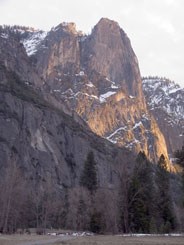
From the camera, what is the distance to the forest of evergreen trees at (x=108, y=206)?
71750 millimetres

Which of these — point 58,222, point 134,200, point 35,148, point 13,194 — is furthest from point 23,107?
point 134,200

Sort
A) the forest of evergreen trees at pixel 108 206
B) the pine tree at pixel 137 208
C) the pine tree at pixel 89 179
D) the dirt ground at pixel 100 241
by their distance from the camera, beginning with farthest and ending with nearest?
1. the pine tree at pixel 89 179
2. the forest of evergreen trees at pixel 108 206
3. the pine tree at pixel 137 208
4. the dirt ground at pixel 100 241

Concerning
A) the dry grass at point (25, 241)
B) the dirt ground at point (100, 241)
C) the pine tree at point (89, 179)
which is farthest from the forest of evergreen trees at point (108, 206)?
the dry grass at point (25, 241)

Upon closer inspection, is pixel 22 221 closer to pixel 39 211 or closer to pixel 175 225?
pixel 39 211

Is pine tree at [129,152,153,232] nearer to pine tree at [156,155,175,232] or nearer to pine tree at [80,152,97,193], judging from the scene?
pine tree at [156,155,175,232]

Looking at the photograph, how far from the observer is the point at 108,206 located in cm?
8550

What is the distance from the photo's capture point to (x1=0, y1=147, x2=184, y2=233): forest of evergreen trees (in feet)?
235

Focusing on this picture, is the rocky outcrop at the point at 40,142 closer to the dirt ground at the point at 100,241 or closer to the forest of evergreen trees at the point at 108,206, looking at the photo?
the forest of evergreen trees at the point at 108,206

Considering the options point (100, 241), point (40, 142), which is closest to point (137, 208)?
point (100, 241)

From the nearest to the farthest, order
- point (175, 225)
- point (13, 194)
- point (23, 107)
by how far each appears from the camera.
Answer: point (13, 194) < point (175, 225) < point (23, 107)

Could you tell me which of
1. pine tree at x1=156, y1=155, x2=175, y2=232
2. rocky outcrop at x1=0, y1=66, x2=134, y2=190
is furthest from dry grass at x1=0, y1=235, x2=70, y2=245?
rocky outcrop at x1=0, y1=66, x2=134, y2=190

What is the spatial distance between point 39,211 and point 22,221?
A: 293 inches

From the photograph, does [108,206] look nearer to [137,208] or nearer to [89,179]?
[89,179]

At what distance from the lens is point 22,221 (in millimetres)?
95875
